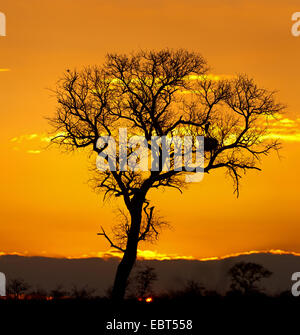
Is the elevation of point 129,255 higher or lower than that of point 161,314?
higher

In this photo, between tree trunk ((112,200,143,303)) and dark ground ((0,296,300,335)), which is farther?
tree trunk ((112,200,143,303))

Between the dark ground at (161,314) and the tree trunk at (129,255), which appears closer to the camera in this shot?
the dark ground at (161,314)

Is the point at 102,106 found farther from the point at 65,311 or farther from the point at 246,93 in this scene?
the point at 65,311

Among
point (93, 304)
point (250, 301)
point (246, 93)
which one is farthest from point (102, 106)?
point (250, 301)

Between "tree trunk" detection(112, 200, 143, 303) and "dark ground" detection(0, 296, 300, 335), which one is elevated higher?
"tree trunk" detection(112, 200, 143, 303)

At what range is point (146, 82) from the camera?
30.3 meters

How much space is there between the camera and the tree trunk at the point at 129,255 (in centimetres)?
2953

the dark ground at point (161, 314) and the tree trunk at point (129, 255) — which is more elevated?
the tree trunk at point (129, 255)

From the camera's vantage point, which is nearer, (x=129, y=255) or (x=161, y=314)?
(x=161, y=314)

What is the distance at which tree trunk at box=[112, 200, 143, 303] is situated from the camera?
2953 cm

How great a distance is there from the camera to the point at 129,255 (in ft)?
97.6
